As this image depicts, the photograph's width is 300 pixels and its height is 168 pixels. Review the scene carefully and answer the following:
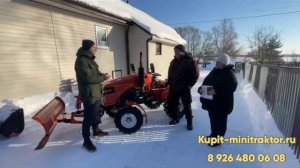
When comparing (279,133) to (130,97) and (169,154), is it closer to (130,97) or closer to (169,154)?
(169,154)

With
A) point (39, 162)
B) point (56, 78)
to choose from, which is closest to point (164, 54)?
point (56, 78)

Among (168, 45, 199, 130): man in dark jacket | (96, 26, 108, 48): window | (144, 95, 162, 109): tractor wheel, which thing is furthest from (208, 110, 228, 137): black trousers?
(96, 26, 108, 48): window

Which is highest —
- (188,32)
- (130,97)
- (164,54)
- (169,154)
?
(188,32)

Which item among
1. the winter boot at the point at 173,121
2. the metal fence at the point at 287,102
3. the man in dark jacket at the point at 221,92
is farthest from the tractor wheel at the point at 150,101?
the metal fence at the point at 287,102

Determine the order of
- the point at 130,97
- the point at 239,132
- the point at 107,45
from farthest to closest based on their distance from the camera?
the point at 107,45 → the point at 130,97 → the point at 239,132

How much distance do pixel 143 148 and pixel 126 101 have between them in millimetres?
1205

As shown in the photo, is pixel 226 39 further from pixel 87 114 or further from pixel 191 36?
pixel 87 114

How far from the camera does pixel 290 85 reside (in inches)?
154

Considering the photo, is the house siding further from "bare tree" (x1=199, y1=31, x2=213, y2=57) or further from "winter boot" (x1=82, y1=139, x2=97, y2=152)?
"bare tree" (x1=199, y1=31, x2=213, y2=57)

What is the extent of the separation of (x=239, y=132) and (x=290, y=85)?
1279mm

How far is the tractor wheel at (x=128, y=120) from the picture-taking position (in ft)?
14.0

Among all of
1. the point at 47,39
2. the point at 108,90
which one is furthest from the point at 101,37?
A: the point at 108,90

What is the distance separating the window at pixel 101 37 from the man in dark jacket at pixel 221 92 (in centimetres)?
717

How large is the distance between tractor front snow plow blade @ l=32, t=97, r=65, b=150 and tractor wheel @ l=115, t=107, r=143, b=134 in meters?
1.14
